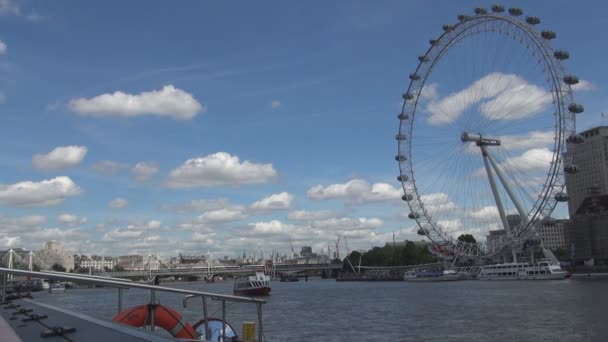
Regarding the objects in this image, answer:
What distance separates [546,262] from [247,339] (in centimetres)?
9812

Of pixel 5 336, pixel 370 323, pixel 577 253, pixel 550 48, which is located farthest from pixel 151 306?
pixel 577 253

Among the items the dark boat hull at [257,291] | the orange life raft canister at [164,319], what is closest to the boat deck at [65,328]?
the orange life raft canister at [164,319]

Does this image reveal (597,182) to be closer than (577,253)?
No

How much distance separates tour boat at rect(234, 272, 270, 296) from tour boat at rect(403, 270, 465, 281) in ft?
156

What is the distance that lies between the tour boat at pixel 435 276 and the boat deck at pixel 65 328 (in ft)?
392

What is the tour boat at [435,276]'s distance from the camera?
124312mm

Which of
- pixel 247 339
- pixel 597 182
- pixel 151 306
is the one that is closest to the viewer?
pixel 151 306

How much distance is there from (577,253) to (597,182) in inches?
1485

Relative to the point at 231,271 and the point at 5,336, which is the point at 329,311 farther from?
the point at 231,271

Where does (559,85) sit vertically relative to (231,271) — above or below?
above

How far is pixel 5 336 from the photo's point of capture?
25.9 ft

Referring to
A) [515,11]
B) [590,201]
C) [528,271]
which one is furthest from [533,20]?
[590,201]

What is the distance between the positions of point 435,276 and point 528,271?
103 feet

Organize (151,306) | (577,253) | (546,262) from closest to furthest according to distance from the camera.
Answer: (151,306) → (546,262) → (577,253)
